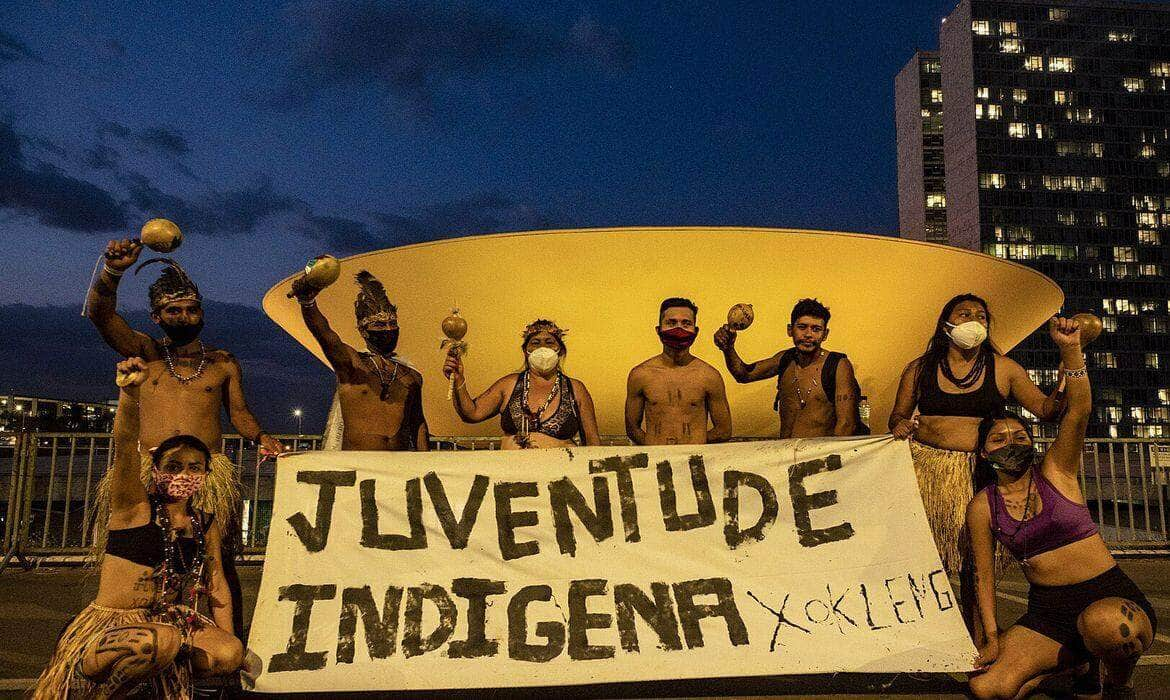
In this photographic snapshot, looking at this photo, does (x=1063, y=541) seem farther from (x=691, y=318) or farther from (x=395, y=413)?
(x=395, y=413)

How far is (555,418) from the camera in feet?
14.0

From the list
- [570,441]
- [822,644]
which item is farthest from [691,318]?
[822,644]

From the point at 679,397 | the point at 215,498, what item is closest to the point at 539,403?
the point at 679,397

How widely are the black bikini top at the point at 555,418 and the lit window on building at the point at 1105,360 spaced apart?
99063mm

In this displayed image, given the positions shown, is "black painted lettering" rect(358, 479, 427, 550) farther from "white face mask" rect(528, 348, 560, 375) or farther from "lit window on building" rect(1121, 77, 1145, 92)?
"lit window on building" rect(1121, 77, 1145, 92)

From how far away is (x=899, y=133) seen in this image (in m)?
103

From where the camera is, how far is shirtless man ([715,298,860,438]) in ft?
14.5

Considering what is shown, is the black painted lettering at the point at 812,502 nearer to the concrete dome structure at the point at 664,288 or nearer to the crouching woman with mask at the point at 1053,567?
the crouching woman with mask at the point at 1053,567

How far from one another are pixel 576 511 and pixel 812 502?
1135 millimetres

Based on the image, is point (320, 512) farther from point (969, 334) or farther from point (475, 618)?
point (969, 334)

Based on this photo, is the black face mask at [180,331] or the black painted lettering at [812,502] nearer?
the black painted lettering at [812,502]

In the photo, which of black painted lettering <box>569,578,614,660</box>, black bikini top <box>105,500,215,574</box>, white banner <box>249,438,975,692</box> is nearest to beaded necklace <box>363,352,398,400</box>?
white banner <box>249,438,975,692</box>

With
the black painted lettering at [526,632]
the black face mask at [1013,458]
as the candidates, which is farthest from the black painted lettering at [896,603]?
the black painted lettering at [526,632]

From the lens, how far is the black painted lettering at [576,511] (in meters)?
3.52
